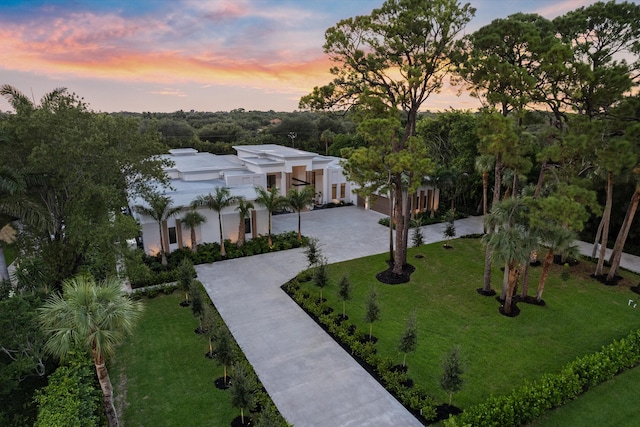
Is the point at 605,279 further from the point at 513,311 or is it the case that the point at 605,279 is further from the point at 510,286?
the point at 510,286

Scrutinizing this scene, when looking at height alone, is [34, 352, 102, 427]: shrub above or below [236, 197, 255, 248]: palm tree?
below

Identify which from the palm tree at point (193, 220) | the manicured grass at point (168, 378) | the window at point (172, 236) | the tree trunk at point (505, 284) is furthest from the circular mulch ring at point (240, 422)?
the window at point (172, 236)

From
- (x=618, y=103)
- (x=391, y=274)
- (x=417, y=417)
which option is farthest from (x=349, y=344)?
(x=618, y=103)

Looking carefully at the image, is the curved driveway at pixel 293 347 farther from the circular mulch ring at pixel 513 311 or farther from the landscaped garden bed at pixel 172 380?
the circular mulch ring at pixel 513 311

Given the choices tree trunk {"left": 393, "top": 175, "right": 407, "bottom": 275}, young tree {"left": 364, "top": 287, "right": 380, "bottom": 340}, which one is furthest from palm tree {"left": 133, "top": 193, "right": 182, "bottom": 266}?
young tree {"left": 364, "top": 287, "right": 380, "bottom": 340}

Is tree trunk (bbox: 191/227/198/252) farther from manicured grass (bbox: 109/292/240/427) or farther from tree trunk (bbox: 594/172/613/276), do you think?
tree trunk (bbox: 594/172/613/276)

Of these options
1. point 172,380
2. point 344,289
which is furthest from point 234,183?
point 172,380
